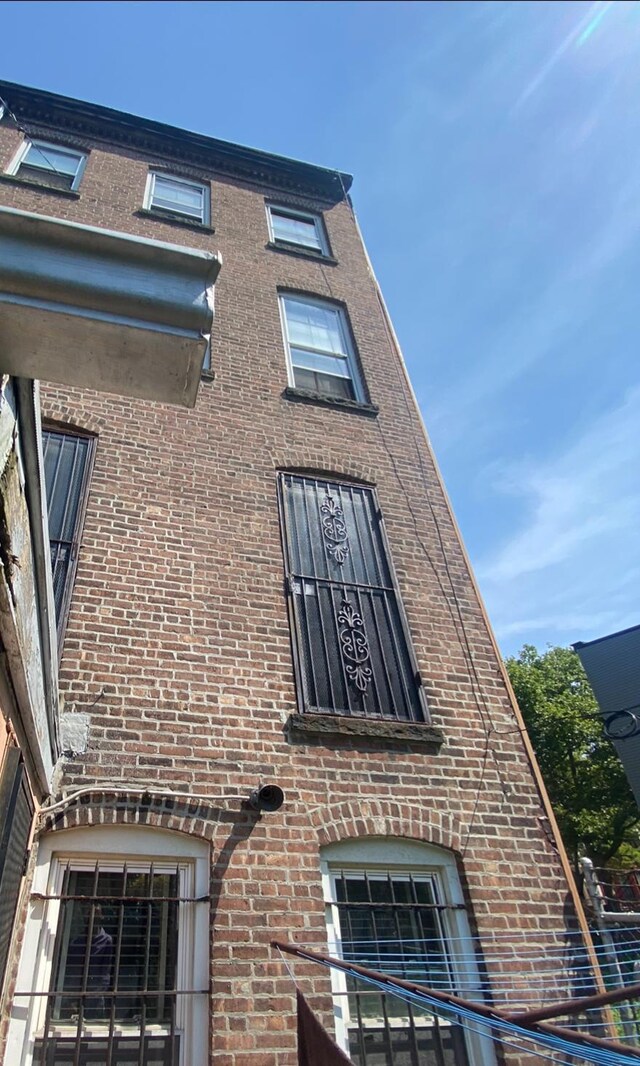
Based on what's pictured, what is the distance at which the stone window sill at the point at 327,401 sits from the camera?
7277mm

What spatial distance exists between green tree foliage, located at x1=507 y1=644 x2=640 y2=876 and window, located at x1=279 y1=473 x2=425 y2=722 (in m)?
17.8

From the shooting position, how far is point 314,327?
28.7ft

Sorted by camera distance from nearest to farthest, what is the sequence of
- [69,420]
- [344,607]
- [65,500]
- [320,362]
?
[65,500], [344,607], [69,420], [320,362]

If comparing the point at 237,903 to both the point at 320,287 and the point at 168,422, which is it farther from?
the point at 320,287

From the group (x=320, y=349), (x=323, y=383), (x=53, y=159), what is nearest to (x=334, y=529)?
(x=323, y=383)

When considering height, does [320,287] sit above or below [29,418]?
above

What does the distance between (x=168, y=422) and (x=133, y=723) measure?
10.4ft

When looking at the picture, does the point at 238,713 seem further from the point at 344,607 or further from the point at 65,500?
the point at 65,500

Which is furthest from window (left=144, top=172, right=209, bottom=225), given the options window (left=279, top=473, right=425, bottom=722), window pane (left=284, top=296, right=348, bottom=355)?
window (left=279, top=473, right=425, bottom=722)

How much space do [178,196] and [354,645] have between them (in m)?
8.42

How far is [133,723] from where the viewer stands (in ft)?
14.3

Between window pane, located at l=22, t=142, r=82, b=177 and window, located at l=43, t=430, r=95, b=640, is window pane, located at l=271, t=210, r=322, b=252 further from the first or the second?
window, located at l=43, t=430, r=95, b=640

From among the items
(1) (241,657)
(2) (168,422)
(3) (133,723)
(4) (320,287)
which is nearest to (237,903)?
(3) (133,723)

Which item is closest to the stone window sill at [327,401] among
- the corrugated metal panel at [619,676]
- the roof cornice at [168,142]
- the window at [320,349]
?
the window at [320,349]
